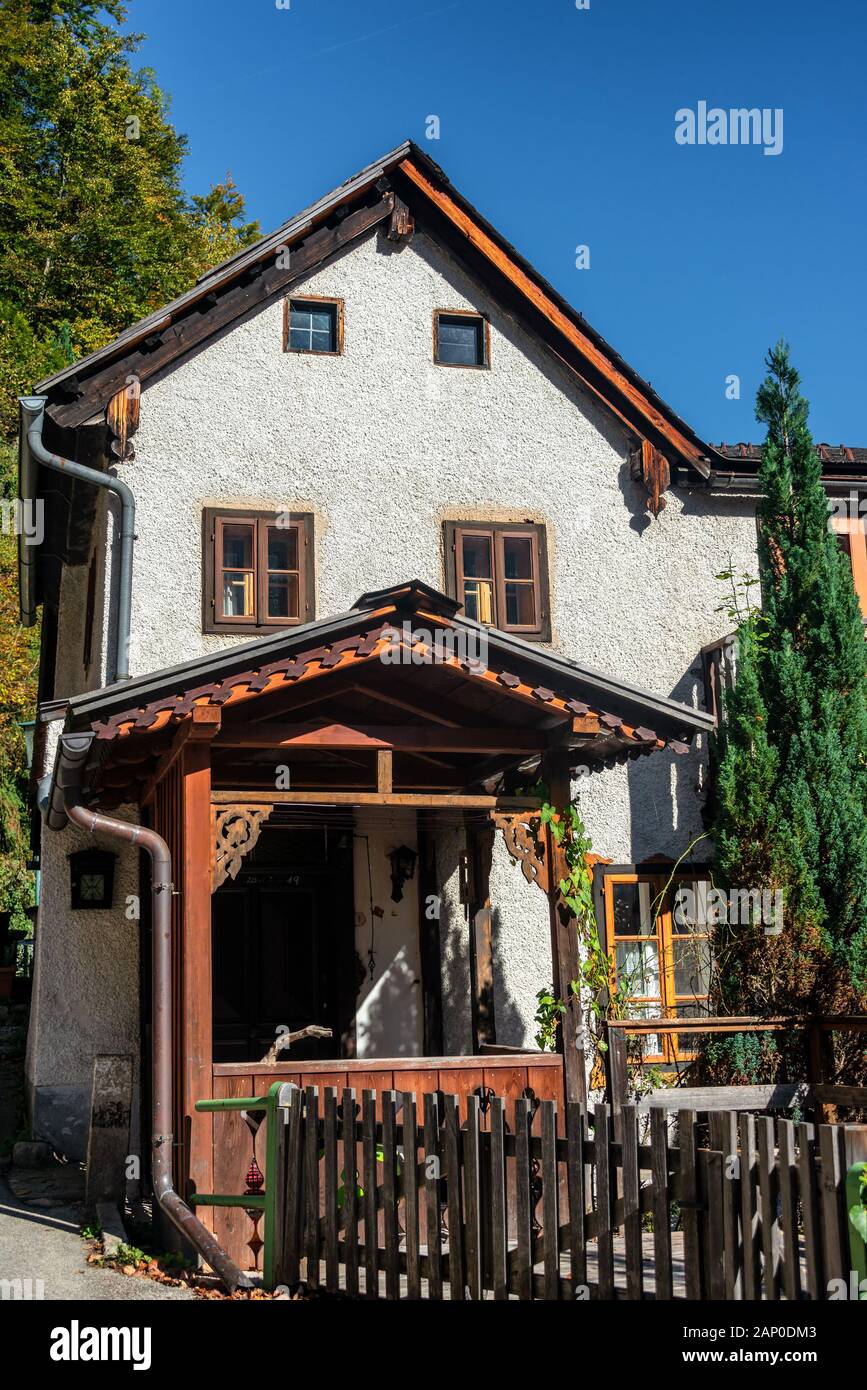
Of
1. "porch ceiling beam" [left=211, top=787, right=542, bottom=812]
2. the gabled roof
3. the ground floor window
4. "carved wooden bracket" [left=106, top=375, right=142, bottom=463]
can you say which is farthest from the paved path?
the gabled roof

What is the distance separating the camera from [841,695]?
43.4 ft

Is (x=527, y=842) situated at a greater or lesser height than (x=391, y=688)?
lesser

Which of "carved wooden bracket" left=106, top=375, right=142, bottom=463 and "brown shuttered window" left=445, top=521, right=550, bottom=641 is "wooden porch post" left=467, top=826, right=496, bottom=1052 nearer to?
"brown shuttered window" left=445, top=521, right=550, bottom=641

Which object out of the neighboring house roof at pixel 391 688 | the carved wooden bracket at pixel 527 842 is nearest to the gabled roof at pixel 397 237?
the neighboring house roof at pixel 391 688

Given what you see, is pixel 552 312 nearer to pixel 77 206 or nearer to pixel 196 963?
pixel 196 963

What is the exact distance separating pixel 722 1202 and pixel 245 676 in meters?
4.61

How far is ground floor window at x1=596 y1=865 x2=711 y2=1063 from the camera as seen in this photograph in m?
13.2

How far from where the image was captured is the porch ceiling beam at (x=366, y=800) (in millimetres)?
9223

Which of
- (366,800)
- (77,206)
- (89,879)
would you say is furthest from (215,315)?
(77,206)

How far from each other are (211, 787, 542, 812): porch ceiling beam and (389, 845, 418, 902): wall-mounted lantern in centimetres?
365

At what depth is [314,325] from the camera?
45.2ft

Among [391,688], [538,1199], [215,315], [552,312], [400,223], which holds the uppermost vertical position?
[400,223]

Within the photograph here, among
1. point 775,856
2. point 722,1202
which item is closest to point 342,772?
point 775,856

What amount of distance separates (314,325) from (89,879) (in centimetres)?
581
